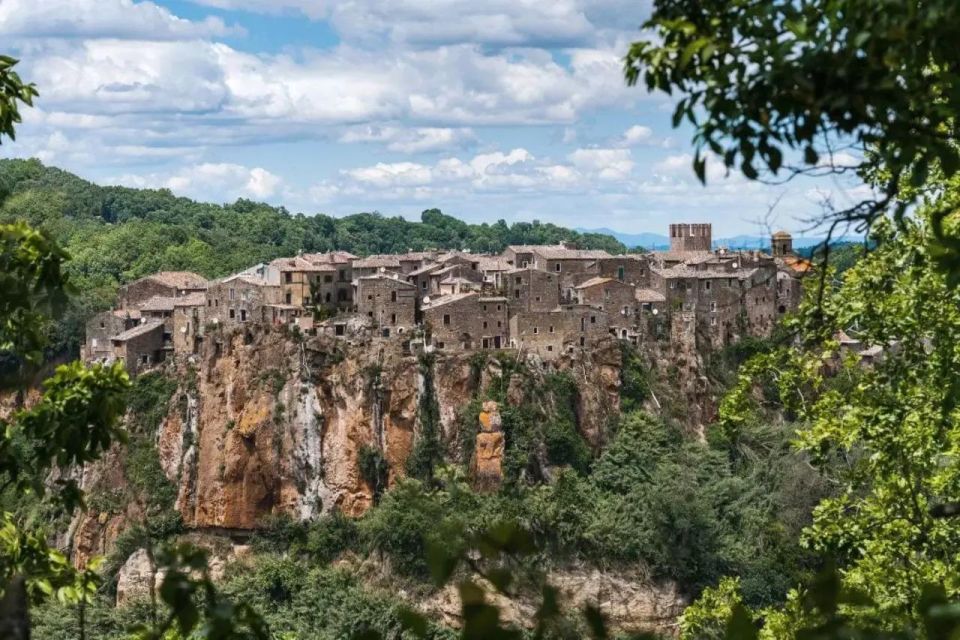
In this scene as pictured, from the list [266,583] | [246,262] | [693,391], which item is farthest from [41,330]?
[246,262]

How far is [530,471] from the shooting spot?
47.4m

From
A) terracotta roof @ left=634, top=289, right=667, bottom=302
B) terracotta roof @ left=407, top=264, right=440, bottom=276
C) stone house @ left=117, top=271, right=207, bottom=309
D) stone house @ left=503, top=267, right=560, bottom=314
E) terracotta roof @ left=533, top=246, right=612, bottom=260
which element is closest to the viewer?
stone house @ left=503, top=267, right=560, bottom=314

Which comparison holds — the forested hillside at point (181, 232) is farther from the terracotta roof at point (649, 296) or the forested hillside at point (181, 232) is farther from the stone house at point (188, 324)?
the terracotta roof at point (649, 296)

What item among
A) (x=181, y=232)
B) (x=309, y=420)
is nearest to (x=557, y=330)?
(x=309, y=420)

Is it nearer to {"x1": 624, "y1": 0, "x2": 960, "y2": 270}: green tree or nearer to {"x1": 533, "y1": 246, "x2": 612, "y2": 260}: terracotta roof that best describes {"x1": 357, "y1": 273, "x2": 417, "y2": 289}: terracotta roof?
{"x1": 533, "y1": 246, "x2": 612, "y2": 260}: terracotta roof

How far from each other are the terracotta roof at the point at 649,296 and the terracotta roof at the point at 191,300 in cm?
1419

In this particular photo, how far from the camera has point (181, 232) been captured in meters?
78.7

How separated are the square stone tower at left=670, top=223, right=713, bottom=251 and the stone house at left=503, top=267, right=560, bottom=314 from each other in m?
16.8

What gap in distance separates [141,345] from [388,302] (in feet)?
28.9

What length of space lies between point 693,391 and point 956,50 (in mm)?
46821

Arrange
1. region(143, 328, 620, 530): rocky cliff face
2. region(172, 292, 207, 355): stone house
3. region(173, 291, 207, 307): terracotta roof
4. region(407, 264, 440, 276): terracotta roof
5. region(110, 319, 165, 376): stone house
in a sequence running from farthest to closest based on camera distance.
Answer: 1. region(407, 264, 440, 276): terracotta roof
2. region(173, 291, 207, 307): terracotta roof
3. region(172, 292, 207, 355): stone house
4. region(110, 319, 165, 376): stone house
5. region(143, 328, 620, 530): rocky cliff face

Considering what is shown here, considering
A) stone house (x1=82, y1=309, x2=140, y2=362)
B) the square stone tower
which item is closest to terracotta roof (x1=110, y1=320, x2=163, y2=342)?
stone house (x1=82, y1=309, x2=140, y2=362)

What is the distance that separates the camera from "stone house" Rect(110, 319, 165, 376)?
50625mm

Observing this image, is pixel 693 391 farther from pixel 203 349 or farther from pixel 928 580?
pixel 928 580
